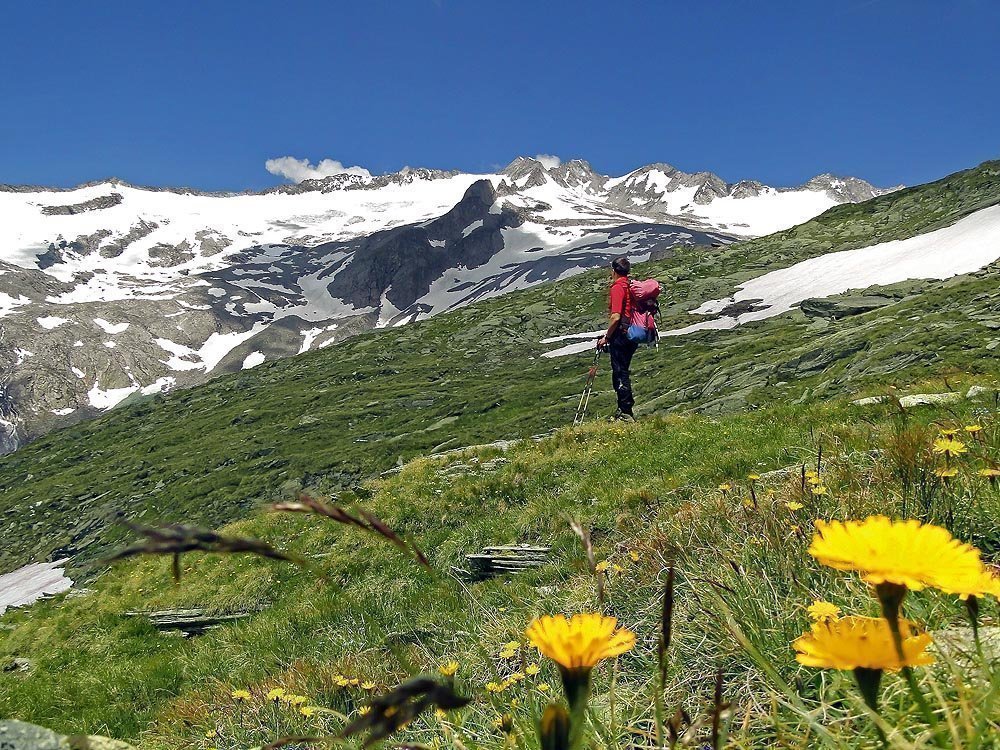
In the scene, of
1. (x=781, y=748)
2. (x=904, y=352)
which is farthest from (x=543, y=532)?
(x=904, y=352)

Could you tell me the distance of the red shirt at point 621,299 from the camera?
1566 cm

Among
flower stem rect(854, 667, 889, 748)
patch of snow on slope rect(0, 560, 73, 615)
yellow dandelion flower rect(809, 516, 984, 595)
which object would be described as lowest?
patch of snow on slope rect(0, 560, 73, 615)

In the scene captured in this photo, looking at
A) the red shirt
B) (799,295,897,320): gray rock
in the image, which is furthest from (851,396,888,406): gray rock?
(799,295,897,320): gray rock

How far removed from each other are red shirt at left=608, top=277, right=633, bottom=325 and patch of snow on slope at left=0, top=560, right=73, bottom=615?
2091 cm

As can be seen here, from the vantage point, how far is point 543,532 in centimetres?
1029

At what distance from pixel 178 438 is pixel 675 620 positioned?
7058 centimetres

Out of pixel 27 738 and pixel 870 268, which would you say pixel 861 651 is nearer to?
pixel 27 738

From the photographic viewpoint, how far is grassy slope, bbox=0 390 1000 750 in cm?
290

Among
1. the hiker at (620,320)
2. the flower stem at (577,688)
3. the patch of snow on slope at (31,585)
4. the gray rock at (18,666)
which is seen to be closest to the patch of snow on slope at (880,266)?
the hiker at (620,320)

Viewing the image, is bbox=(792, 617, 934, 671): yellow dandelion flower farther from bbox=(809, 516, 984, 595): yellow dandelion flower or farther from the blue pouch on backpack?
the blue pouch on backpack

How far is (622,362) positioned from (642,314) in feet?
4.42

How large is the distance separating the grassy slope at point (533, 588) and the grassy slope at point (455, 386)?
1003 cm

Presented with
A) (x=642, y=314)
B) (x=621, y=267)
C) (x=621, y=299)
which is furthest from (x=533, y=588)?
(x=642, y=314)

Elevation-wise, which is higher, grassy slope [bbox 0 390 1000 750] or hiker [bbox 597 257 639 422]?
hiker [bbox 597 257 639 422]
